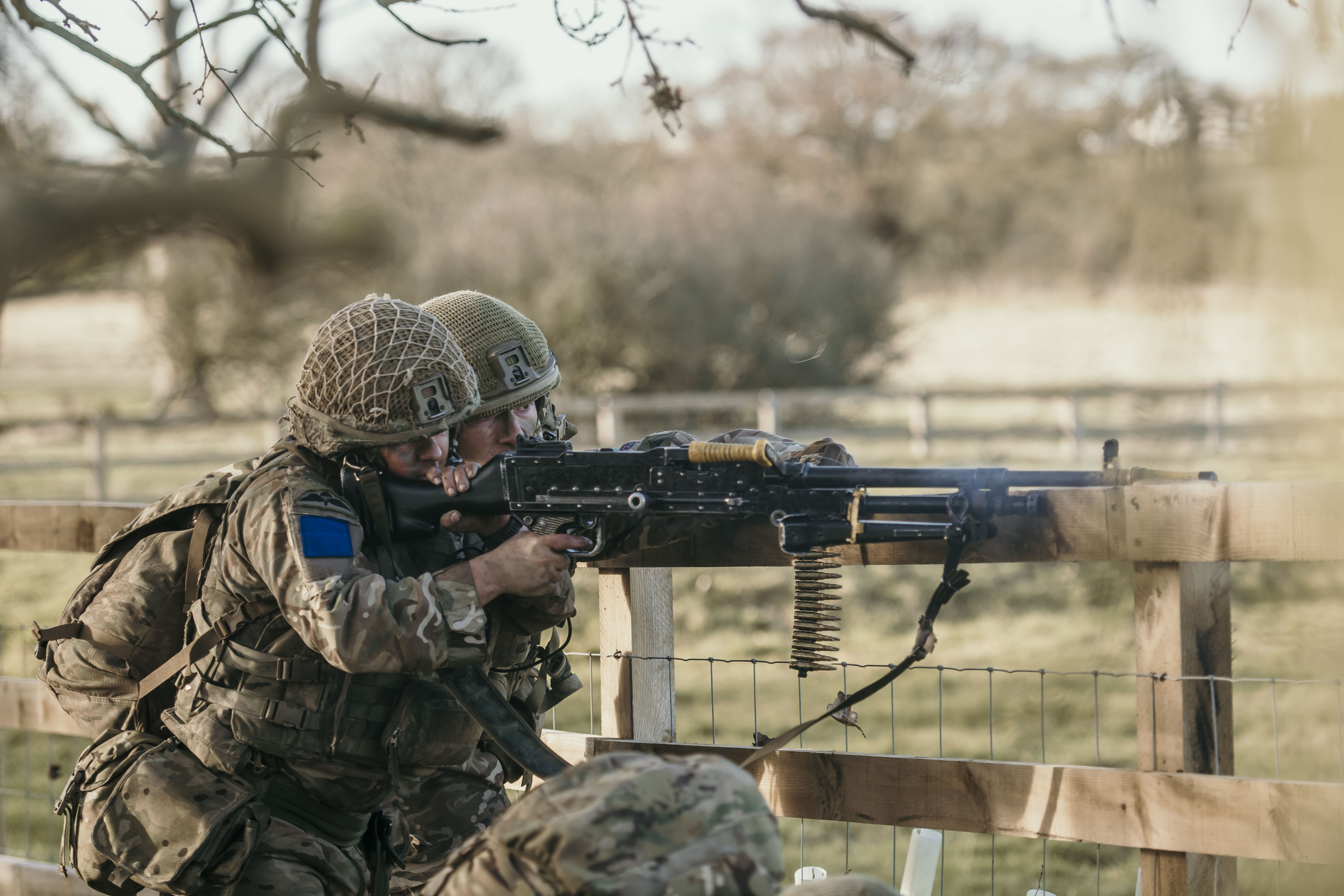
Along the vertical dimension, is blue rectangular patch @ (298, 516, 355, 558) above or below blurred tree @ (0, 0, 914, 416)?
below

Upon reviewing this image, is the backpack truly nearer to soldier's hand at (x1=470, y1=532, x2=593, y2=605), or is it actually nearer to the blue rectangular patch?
the blue rectangular patch

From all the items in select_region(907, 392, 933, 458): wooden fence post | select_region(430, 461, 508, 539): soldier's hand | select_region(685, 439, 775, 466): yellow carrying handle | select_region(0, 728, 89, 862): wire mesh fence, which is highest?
select_region(907, 392, 933, 458): wooden fence post

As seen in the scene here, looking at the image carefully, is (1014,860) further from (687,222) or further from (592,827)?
(687,222)

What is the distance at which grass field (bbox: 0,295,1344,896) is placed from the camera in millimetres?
2248

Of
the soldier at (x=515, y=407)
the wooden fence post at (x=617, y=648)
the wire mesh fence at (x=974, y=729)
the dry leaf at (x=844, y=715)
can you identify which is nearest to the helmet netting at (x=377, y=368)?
the soldier at (x=515, y=407)

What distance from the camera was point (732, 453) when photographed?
284 centimetres

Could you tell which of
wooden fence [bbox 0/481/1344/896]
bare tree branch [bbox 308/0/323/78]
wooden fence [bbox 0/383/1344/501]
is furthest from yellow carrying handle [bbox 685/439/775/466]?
wooden fence [bbox 0/383/1344/501]

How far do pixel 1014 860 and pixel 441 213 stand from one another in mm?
23230

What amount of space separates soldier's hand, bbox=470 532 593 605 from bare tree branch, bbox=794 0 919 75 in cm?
237

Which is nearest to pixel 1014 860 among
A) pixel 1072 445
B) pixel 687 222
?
pixel 1072 445

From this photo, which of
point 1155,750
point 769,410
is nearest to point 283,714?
point 1155,750

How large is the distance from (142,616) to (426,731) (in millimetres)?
772

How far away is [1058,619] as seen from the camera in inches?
361

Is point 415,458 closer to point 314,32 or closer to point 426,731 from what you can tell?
point 426,731
